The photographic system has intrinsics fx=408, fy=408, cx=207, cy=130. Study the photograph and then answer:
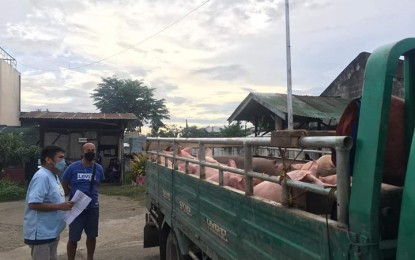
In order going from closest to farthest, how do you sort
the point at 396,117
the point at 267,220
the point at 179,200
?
the point at 396,117, the point at 267,220, the point at 179,200

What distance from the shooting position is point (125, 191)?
46.5ft

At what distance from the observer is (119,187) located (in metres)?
15.4

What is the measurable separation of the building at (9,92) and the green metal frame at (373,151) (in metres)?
20.8

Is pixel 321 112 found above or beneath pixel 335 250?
above

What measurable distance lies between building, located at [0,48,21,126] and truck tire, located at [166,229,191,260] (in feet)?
57.5

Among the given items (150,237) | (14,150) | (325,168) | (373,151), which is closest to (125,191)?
(14,150)

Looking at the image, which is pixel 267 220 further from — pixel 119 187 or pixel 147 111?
pixel 147 111

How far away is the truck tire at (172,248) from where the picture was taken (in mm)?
4345

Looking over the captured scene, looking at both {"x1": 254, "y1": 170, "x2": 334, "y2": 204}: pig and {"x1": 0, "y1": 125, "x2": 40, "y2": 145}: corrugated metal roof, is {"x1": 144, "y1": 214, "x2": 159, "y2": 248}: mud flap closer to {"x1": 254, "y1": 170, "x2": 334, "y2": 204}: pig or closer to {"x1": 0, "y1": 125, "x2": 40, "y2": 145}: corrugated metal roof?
{"x1": 254, "y1": 170, "x2": 334, "y2": 204}: pig

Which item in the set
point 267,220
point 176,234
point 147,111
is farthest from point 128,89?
point 267,220

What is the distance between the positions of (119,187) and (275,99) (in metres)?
6.69

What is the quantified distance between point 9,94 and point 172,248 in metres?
19.4

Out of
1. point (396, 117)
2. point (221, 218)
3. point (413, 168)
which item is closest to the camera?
point (413, 168)

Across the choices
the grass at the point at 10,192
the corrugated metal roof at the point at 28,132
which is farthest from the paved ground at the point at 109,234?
the corrugated metal roof at the point at 28,132
